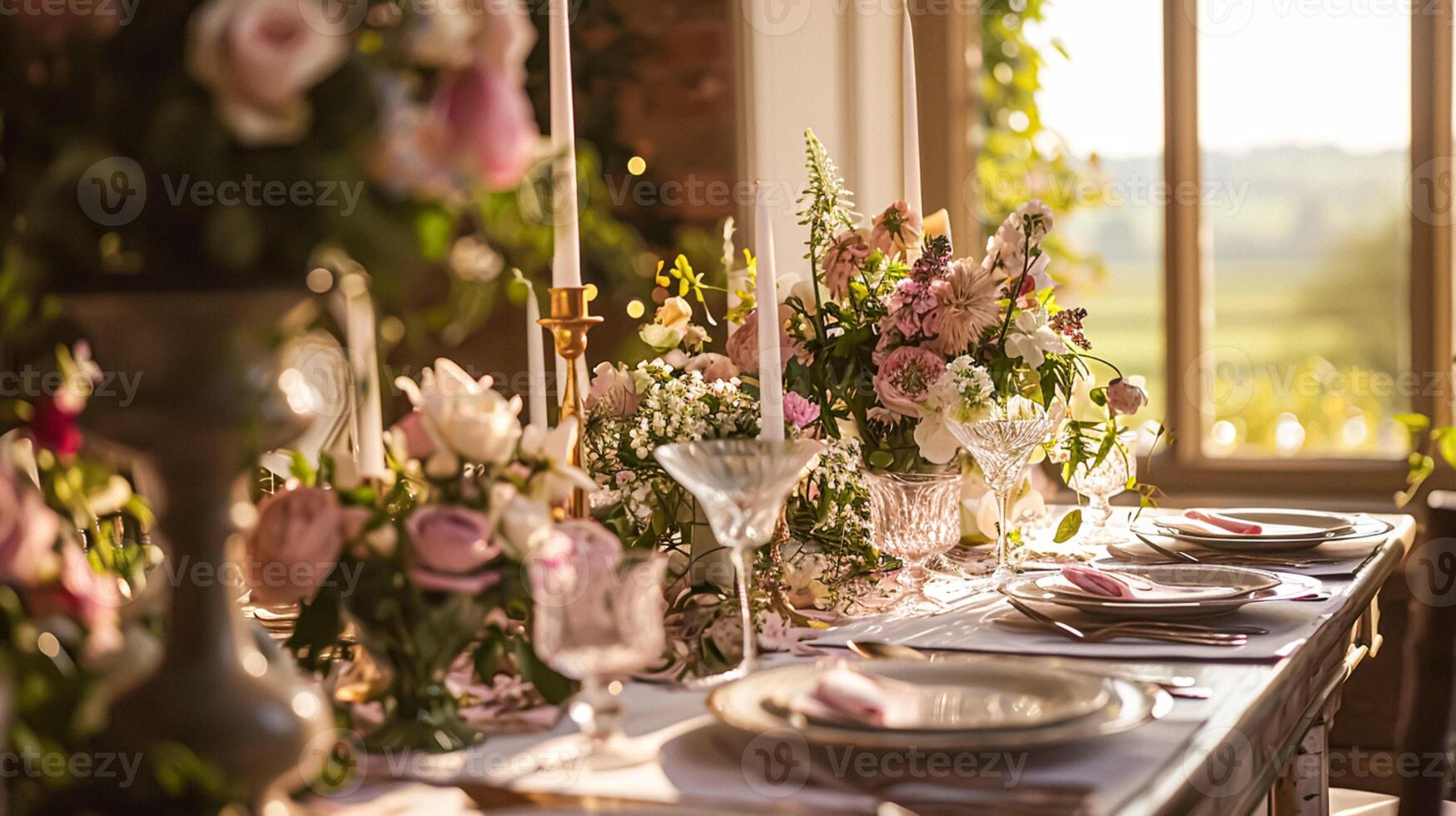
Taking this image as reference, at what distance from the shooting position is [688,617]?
1.24 metres

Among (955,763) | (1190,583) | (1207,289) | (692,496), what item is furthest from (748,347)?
(1207,289)

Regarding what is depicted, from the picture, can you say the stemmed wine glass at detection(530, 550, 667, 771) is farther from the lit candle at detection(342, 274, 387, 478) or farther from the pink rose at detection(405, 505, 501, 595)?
the lit candle at detection(342, 274, 387, 478)

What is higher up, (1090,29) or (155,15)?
→ (1090,29)

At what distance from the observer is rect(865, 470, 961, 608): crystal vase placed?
1512 mm

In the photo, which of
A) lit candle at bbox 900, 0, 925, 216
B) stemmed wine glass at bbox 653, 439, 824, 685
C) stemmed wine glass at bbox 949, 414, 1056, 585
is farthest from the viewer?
lit candle at bbox 900, 0, 925, 216

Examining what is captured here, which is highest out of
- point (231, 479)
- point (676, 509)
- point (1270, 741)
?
point (231, 479)

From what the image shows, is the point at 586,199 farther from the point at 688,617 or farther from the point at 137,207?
the point at 688,617

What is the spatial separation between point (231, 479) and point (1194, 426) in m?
2.83

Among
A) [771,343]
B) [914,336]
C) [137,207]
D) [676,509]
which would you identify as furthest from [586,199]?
[914,336]

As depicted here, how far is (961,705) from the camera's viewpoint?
0.97 meters
